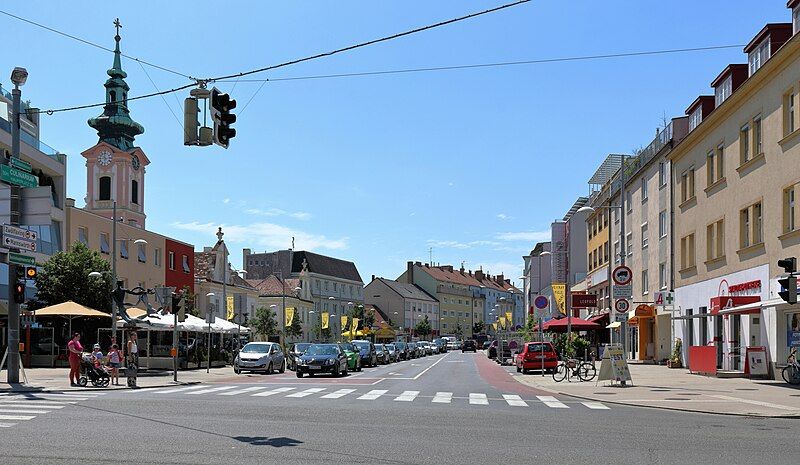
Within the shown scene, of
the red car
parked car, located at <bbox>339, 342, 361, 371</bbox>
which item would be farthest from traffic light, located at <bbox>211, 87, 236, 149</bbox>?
parked car, located at <bbox>339, 342, 361, 371</bbox>

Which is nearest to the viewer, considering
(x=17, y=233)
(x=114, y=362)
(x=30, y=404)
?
(x=30, y=404)

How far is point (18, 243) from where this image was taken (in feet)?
85.1

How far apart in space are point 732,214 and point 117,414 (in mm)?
25559

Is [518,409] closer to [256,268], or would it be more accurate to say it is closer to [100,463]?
[100,463]

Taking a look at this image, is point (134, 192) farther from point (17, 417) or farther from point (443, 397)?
point (17, 417)

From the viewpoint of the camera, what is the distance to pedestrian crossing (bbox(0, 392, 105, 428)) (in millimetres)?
15515

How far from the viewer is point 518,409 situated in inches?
759

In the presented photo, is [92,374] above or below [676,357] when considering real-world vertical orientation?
above

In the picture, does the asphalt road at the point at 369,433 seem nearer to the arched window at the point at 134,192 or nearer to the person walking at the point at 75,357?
the person walking at the point at 75,357

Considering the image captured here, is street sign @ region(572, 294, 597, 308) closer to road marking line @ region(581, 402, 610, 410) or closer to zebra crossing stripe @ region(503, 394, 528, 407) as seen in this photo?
zebra crossing stripe @ region(503, 394, 528, 407)

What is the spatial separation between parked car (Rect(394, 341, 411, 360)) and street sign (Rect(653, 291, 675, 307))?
2838 centimetres

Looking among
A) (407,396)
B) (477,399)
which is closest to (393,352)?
(407,396)

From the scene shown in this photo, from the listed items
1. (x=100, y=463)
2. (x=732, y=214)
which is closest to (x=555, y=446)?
(x=100, y=463)

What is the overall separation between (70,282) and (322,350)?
13.8m
